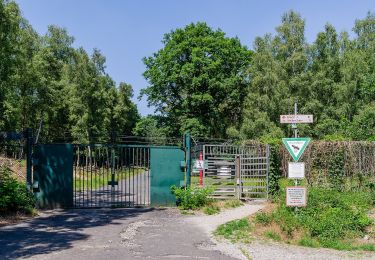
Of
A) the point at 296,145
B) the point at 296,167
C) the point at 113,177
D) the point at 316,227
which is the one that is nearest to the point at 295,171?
the point at 296,167

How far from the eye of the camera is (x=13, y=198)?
42.1 ft

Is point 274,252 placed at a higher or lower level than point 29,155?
lower

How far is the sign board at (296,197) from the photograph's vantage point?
10.8m

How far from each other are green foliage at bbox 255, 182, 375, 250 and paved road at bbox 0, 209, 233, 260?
1.95m

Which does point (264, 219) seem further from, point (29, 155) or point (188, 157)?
point (29, 155)

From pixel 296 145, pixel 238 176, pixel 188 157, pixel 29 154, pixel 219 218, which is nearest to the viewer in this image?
pixel 296 145

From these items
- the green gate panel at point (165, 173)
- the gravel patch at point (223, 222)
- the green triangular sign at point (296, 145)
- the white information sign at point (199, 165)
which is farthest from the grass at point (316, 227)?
the white information sign at point (199, 165)

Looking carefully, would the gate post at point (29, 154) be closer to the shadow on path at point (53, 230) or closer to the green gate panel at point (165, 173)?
the shadow on path at point (53, 230)

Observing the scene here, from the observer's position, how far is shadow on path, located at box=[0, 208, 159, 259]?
880cm

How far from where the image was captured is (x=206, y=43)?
1665 inches

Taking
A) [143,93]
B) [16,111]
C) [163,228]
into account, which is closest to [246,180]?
[163,228]

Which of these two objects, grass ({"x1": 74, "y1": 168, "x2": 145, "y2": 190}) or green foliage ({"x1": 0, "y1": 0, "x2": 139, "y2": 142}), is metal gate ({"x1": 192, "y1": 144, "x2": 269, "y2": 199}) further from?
green foliage ({"x1": 0, "y1": 0, "x2": 139, "y2": 142})

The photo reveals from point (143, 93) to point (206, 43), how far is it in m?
9.23

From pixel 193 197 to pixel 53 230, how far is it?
5.39 m
